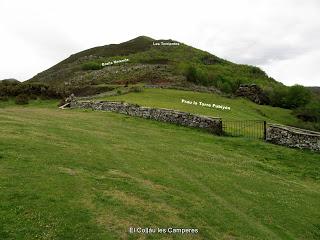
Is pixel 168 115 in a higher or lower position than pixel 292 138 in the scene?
higher

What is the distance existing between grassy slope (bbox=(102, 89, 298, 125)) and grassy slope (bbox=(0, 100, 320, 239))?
18.5 metres

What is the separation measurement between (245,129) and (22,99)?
103 ft

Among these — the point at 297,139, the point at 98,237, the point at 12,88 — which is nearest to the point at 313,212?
the point at 98,237

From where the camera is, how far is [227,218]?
1808 cm

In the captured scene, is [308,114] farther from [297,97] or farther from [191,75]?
[191,75]

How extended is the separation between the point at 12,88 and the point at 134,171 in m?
43.9

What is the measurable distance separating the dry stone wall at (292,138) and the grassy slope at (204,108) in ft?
39.7

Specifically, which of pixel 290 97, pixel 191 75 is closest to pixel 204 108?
pixel 191 75

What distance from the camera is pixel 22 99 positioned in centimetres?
5772

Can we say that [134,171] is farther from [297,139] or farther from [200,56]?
[200,56]

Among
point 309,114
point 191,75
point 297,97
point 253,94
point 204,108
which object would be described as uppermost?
point 191,75

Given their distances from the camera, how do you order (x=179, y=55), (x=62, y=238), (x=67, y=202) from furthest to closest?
(x=179, y=55), (x=67, y=202), (x=62, y=238)

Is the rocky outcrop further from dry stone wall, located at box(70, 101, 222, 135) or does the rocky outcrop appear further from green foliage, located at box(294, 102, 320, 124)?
dry stone wall, located at box(70, 101, 222, 135)

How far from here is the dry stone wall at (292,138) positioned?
116ft
